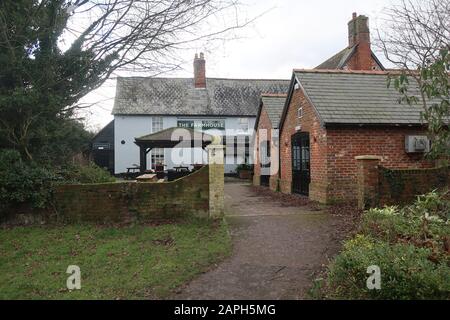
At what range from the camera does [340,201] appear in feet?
38.0

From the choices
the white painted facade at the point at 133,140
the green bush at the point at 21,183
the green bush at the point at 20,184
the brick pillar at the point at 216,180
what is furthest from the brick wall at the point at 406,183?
the white painted facade at the point at 133,140

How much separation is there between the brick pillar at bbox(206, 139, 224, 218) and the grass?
0.43 metres

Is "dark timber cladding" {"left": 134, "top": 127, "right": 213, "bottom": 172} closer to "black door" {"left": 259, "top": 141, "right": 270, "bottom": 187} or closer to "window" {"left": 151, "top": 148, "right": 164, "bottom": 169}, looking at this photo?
"black door" {"left": 259, "top": 141, "right": 270, "bottom": 187}

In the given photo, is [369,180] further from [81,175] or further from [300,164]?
[81,175]

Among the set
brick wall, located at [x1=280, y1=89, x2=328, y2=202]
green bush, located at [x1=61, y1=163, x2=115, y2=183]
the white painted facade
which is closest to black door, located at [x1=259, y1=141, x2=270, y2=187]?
brick wall, located at [x1=280, y1=89, x2=328, y2=202]

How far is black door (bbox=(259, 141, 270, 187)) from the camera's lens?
19734mm

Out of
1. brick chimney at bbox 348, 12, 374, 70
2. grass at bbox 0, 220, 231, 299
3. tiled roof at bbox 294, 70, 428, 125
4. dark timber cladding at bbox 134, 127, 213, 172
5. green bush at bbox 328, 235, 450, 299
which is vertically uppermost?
brick chimney at bbox 348, 12, 374, 70

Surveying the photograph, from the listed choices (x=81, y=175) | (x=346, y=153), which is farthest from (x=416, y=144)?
(x=81, y=175)

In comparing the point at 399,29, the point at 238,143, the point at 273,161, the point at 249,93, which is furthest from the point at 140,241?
the point at 249,93

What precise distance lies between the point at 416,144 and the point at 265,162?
8.94m

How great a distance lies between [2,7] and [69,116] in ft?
10.8

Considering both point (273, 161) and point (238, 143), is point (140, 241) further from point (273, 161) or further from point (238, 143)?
point (238, 143)

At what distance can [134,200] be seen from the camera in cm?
936

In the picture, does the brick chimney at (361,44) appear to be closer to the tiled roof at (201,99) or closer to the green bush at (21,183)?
the tiled roof at (201,99)
